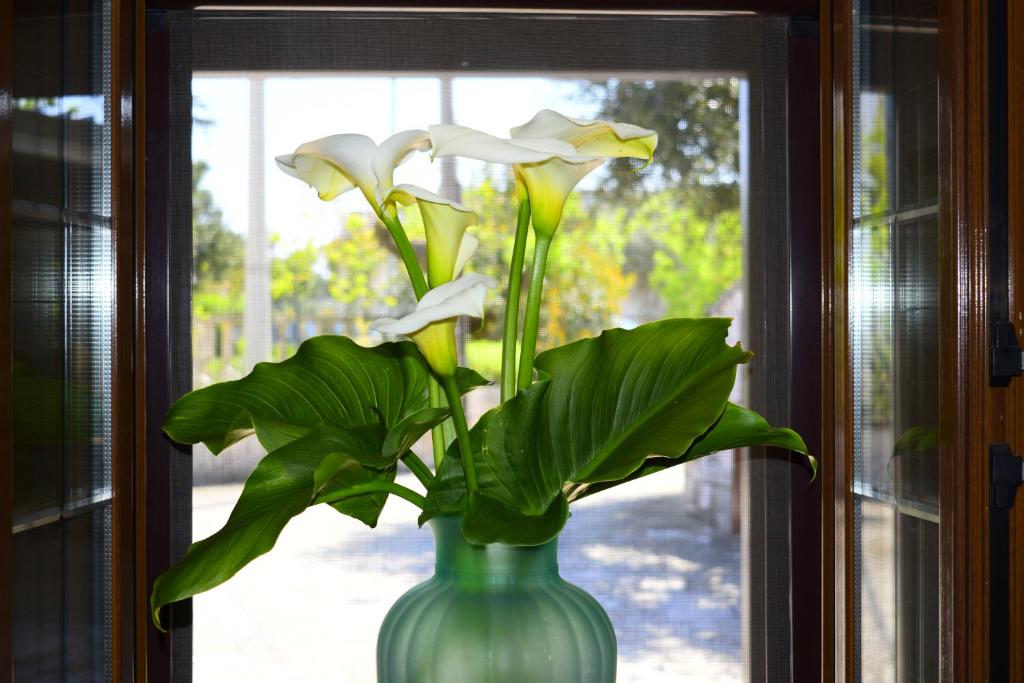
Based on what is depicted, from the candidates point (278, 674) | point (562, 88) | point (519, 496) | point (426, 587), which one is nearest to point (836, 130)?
point (562, 88)

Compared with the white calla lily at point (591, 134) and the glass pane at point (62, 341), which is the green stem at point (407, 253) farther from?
the glass pane at point (62, 341)

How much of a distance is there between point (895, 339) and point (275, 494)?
0.80 m

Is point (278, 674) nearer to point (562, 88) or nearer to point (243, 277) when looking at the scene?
point (243, 277)

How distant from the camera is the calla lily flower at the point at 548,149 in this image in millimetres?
922

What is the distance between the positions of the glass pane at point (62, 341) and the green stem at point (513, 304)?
523 mm

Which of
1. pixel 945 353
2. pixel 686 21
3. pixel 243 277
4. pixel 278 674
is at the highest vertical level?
pixel 686 21

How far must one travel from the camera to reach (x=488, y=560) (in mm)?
988

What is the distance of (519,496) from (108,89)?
79 centimetres

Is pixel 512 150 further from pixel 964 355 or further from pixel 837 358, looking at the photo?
pixel 837 358

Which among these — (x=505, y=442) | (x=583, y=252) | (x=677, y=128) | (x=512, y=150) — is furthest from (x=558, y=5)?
(x=505, y=442)

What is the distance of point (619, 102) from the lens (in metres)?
1.53

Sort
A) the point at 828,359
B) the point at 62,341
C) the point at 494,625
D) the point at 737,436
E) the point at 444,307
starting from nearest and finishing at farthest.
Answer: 1. the point at 444,307
2. the point at 494,625
3. the point at 737,436
4. the point at 62,341
5. the point at 828,359

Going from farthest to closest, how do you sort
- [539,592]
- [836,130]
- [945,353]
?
[836,130]
[945,353]
[539,592]

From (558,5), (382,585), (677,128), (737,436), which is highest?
(558,5)
